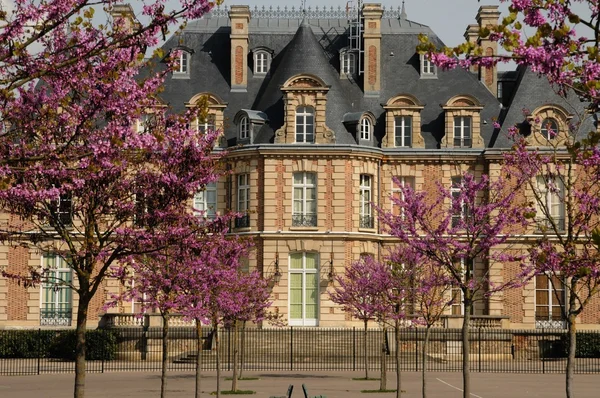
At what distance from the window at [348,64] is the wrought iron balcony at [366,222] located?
6.66 m

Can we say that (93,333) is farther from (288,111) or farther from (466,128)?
(466,128)

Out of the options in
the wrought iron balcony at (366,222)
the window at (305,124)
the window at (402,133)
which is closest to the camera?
the window at (305,124)

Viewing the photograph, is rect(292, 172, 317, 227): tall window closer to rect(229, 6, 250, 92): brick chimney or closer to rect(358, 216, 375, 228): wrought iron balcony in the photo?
rect(358, 216, 375, 228): wrought iron balcony

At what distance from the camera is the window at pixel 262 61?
169ft

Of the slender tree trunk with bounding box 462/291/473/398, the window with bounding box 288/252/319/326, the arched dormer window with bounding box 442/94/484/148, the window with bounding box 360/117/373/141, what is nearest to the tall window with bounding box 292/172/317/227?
the window with bounding box 288/252/319/326

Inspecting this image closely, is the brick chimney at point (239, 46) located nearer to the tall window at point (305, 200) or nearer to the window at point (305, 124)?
the window at point (305, 124)

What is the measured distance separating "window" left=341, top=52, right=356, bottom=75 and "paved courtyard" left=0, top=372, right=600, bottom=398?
605 inches

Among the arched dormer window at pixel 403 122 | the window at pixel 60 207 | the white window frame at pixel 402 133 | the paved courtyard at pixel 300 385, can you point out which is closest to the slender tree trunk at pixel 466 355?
the paved courtyard at pixel 300 385

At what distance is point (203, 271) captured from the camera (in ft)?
92.8

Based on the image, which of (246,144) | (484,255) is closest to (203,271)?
(484,255)

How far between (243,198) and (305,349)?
284 inches

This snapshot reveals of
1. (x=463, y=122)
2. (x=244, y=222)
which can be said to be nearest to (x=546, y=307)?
(x=463, y=122)

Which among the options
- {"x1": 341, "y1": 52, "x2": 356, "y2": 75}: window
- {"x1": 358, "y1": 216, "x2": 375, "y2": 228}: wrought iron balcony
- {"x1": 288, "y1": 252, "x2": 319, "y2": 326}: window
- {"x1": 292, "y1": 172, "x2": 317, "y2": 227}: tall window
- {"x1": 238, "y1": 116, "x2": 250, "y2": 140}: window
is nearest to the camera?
{"x1": 288, "y1": 252, "x2": 319, "y2": 326}: window

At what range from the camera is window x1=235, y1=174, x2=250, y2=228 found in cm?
4788
